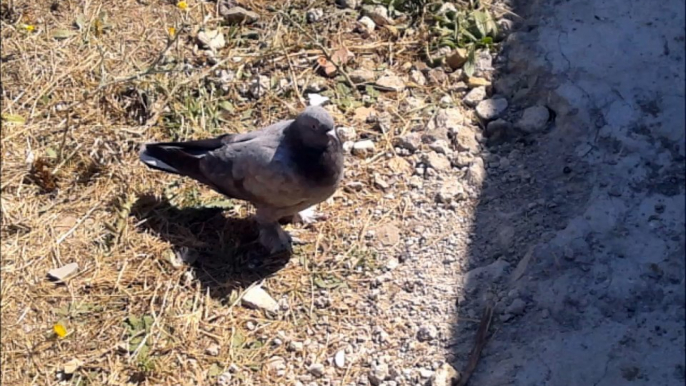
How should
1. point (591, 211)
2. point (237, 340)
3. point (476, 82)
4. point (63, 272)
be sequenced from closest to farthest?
point (591, 211)
point (237, 340)
point (63, 272)
point (476, 82)

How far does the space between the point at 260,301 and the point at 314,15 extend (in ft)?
7.19

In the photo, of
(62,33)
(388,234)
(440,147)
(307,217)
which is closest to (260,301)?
(307,217)

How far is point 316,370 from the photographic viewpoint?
3.92 meters

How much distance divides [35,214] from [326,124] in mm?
1705

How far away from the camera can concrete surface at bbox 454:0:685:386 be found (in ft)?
11.3

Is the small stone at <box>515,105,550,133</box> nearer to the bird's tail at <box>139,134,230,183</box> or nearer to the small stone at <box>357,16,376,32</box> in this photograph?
the small stone at <box>357,16,376,32</box>

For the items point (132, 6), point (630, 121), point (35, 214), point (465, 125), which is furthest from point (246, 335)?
point (132, 6)

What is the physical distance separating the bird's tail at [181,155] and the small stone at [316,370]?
1139 millimetres

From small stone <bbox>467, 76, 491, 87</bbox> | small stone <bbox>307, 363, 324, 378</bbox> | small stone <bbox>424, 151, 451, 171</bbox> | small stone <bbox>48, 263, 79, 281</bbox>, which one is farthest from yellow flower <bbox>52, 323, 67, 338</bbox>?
small stone <bbox>467, 76, 491, 87</bbox>

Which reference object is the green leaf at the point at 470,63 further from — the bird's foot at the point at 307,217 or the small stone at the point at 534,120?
the bird's foot at the point at 307,217

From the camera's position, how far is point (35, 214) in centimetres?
467

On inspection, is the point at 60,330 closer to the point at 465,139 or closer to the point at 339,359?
the point at 339,359

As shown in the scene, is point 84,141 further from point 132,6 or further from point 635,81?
point 635,81

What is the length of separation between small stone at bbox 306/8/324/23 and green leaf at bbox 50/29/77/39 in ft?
4.93
